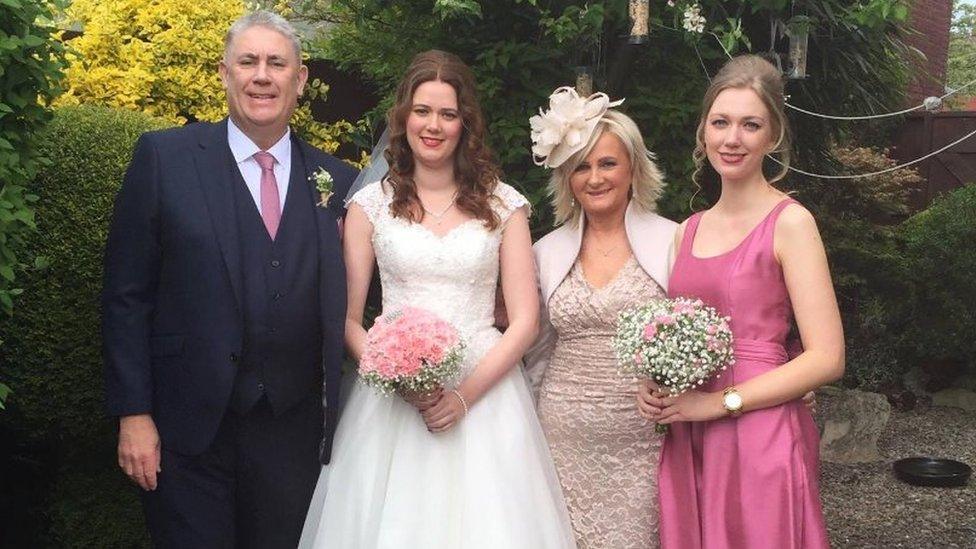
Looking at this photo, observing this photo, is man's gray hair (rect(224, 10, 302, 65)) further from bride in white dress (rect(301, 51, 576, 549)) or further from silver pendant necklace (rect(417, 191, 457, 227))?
silver pendant necklace (rect(417, 191, 457, 227))

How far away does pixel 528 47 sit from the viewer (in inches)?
223

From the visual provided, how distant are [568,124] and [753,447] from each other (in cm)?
138

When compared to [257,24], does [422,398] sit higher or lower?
lower

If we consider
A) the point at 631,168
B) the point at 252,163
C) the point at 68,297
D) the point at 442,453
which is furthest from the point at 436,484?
the point at 68,297

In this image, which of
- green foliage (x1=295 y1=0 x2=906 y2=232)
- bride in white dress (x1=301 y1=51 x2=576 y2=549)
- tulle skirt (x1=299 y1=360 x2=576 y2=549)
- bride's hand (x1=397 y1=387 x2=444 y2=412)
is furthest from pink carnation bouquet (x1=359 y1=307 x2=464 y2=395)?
green foliage (x1=295 y1=0 x2=906 y2=232)

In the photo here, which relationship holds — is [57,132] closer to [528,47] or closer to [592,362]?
[592,362]

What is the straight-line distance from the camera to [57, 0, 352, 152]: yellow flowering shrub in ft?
17.9

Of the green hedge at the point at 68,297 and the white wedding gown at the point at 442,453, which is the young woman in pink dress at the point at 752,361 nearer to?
the white wedding gown at the point at 442,453

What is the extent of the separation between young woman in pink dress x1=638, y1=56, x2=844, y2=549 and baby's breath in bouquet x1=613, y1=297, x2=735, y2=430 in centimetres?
13

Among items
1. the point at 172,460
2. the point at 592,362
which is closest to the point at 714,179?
the point at 592,362

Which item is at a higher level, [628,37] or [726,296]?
[628,37]

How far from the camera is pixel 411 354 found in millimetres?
3250

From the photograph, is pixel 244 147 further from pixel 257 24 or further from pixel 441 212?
pixel 441 212

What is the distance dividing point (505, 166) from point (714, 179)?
146 centimetres
